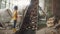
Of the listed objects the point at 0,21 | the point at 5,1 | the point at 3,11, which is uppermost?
the point at 5,1

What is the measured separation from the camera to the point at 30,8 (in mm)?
4996

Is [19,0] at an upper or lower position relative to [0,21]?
upper

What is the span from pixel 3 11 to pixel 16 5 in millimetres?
470

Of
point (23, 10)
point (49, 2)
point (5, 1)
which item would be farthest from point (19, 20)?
point (49, 2)

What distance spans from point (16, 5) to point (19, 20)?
1.59 ft

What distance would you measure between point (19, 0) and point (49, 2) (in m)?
0.95

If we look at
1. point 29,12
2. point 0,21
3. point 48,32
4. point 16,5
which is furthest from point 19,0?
point 48,32

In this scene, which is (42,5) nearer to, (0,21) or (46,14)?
(46,14)

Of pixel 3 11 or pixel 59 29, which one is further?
pixel 3 11

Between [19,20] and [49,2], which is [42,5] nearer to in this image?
[49,2]

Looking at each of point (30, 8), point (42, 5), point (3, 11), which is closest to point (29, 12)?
point (30, 8)

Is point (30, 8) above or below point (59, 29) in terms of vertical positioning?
above

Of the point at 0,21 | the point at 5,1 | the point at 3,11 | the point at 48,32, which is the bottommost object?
the point at 48,32

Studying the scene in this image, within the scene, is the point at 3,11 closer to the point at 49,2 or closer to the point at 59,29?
the point at 49,2
